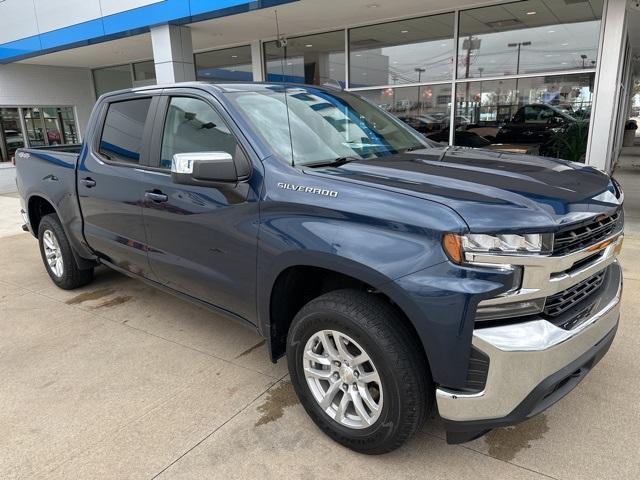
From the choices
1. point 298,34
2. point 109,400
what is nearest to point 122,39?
point 298,34

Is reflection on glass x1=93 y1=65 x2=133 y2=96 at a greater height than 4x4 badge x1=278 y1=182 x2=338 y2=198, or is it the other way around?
reflection on glass x1=93 y1=65 x2=133 y2=96

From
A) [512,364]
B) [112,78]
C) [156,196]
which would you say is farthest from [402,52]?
[112,78]

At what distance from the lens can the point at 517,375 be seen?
201 cm

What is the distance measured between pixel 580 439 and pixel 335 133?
222cm

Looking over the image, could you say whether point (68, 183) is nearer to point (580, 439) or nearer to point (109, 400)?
point (109, 400)

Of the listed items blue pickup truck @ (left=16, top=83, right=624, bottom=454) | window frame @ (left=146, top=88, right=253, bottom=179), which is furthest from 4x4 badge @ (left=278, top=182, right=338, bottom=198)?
window frame @ (left=146, top=88, right=253, bottom=179)

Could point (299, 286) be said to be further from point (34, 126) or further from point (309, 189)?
point (34, 126)

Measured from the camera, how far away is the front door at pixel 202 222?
2838 millimetres

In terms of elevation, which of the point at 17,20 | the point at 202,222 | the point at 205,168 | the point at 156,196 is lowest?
the point at 202,222

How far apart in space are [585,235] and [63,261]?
15.1 ft

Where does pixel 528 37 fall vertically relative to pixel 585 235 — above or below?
above

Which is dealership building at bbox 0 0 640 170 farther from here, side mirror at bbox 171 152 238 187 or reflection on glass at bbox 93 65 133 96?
side mirror at bbox 171 152 238 187

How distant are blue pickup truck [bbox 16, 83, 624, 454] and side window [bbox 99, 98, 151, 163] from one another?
0.09 ft

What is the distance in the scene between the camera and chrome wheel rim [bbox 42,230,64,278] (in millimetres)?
4996
